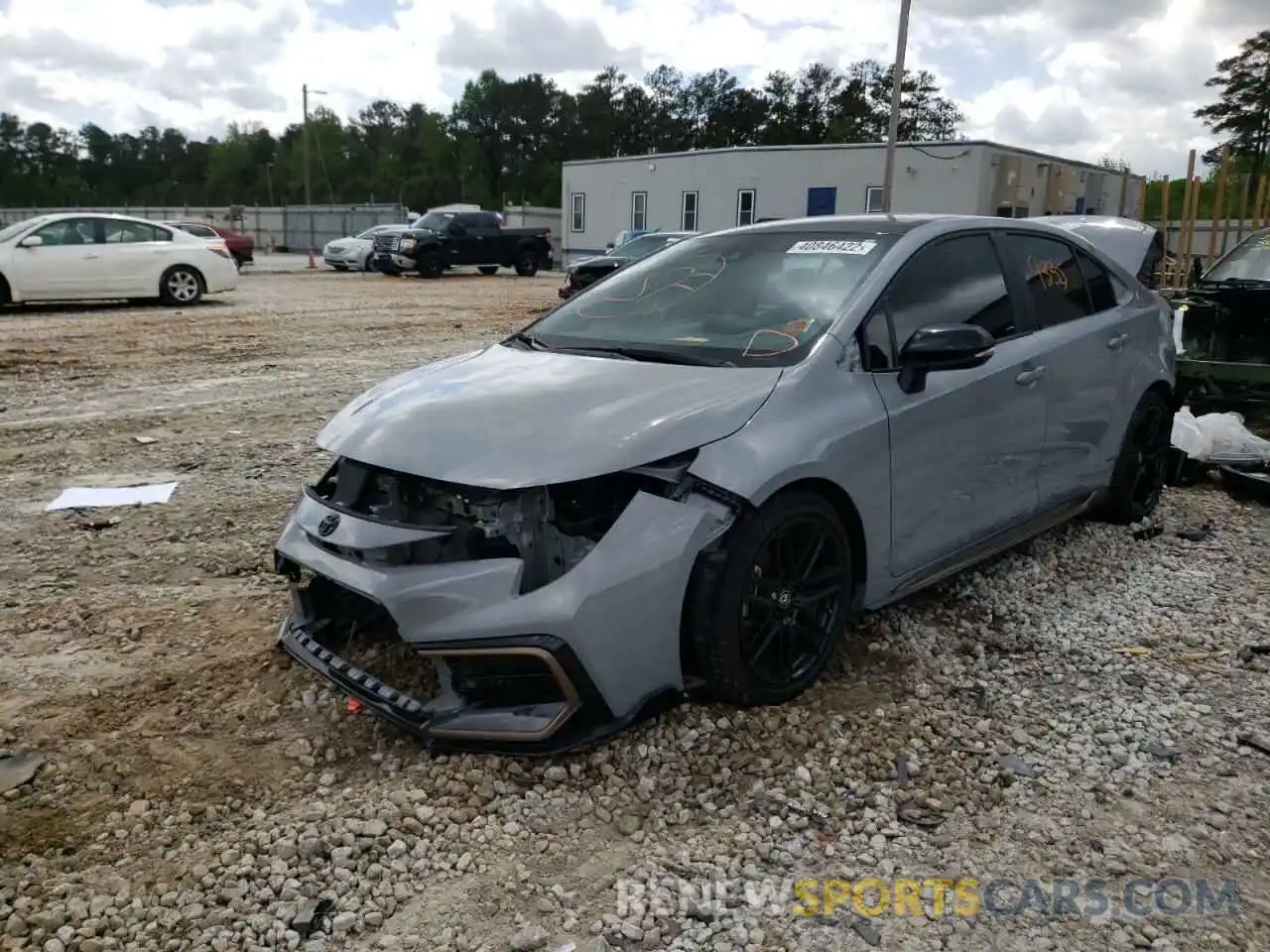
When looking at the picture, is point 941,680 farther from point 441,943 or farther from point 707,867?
point 441,943

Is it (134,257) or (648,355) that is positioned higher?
(134,257)

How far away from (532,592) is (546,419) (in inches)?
21.8

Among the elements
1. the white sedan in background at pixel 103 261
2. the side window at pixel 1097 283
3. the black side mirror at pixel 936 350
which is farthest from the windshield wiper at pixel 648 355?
the white sedan in background at pixel 103 261

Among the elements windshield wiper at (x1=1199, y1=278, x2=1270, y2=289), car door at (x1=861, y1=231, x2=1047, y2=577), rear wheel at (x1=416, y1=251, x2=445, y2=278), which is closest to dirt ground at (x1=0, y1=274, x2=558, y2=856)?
car door at (x1=861, y1=231, x2=1047, y2=577)

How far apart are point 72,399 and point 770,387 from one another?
7.22 meters

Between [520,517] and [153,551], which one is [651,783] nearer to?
[520,517]

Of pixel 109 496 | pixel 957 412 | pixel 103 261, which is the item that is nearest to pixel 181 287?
pixel 103 261

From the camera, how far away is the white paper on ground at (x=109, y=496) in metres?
5.53

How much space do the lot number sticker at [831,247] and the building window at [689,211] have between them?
101ft

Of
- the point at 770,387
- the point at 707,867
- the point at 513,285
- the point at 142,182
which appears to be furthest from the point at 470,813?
the point at 142,182

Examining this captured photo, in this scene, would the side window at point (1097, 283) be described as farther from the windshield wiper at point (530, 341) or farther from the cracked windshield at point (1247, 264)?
the cracked windshield at point (1247, 264)

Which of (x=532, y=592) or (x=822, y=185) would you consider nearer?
(x=532, y=592)

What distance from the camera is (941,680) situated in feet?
11.8

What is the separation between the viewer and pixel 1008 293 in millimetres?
4277
